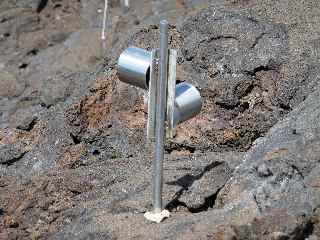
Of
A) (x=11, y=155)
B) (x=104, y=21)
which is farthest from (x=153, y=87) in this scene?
(x=104, y=21)

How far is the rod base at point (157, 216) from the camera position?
4030 mm

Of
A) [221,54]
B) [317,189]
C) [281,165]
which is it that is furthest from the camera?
[221,54]

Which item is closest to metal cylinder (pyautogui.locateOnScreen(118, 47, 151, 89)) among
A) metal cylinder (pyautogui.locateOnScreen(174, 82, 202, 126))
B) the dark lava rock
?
metal cylinder (pyautogui.locateOnScreen(174, 82, 202, 126))

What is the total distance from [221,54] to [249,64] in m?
0.29

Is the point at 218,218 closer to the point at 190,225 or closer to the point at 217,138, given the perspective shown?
the point at 190,225

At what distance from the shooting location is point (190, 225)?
12.4 ft

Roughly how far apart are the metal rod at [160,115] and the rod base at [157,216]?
0.09 feet

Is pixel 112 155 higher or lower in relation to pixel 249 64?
lower

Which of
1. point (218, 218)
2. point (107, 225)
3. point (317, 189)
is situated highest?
point (317, 189)

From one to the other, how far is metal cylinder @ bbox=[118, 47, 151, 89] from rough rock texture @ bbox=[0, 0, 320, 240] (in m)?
0.86

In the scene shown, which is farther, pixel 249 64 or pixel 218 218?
pixel 249 64

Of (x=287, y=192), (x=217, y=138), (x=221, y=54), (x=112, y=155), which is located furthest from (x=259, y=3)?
(x=287, y=192)

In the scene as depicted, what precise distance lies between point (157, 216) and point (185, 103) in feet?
2.32

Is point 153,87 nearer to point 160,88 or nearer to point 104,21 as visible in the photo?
point 160,88
